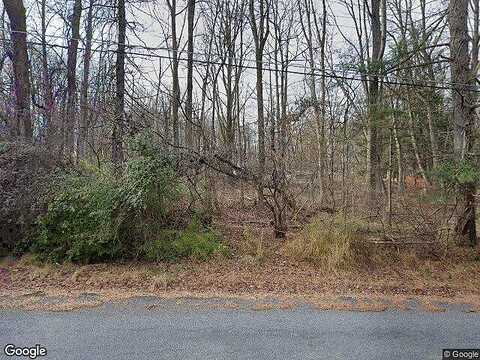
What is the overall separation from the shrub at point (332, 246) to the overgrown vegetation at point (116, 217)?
1811mm

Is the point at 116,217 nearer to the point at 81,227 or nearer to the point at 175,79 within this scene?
the point at 81,227

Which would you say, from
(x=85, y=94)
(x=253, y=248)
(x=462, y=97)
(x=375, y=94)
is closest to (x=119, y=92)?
Result: (x=85, y=94)

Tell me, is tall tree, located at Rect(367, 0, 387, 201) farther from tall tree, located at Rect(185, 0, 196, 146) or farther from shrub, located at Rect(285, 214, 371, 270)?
tall tree, located at Rect(185, 0, 196, 146)

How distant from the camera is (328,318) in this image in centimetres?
471

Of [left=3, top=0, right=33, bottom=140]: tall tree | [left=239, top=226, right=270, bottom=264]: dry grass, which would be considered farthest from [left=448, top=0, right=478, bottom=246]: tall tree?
[left=3, top=0, right=33, bottom=140]: tall tree

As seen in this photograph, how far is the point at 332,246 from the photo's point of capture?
23.5ft

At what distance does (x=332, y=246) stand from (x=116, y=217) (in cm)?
446

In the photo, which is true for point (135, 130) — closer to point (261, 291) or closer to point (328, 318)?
point (261, 291)

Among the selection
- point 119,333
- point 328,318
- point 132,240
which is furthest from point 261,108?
point 119,333

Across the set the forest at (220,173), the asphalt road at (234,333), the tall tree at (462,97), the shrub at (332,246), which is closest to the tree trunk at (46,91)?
the forest at (220,173)

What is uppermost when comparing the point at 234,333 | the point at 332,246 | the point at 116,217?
the point at 116,217

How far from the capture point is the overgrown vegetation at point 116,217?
22.4 ft

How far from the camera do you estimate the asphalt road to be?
12.0ft

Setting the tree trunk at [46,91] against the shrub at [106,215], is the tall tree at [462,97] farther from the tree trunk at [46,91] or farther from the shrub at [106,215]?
the tree trunk at [46,91]
